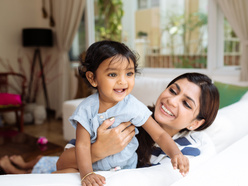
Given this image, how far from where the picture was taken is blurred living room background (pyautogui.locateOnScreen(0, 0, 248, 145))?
10.8 ft

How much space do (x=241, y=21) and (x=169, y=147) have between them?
2.37 metres

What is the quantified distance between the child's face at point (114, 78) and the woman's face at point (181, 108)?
0.85 ft

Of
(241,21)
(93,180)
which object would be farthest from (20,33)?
(93,180)

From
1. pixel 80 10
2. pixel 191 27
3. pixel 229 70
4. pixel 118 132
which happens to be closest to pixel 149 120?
pixel 118 132

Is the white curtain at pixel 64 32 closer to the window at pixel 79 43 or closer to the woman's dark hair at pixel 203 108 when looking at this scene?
the window at pixel 79 43

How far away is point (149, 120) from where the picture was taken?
40.8 inches

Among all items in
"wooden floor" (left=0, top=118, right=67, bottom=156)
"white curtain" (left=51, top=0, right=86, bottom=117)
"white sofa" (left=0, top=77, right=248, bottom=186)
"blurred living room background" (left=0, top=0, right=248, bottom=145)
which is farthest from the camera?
"white curtain" (left=51, top=0, right=86, bottom=117)

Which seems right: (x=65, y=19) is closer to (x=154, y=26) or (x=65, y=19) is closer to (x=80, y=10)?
(x=80, y=10)

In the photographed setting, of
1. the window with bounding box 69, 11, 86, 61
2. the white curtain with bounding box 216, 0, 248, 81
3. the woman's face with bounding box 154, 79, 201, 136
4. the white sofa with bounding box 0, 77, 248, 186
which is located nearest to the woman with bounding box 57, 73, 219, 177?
the woman's face with bounding box 154, 79, 201, 136

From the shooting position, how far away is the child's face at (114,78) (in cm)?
91

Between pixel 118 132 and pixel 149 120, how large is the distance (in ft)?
0.42

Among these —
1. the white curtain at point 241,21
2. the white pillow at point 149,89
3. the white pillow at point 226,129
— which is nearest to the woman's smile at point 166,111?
the white pillow at point 226,129

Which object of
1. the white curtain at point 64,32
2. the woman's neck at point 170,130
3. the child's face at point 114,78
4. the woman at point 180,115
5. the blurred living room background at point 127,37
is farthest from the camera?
the white curtain at point 64,32

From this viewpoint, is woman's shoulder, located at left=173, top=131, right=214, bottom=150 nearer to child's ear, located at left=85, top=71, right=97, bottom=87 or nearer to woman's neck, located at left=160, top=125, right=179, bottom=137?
woman's neck, located at left=160, top=125, right=179, bottom=137
